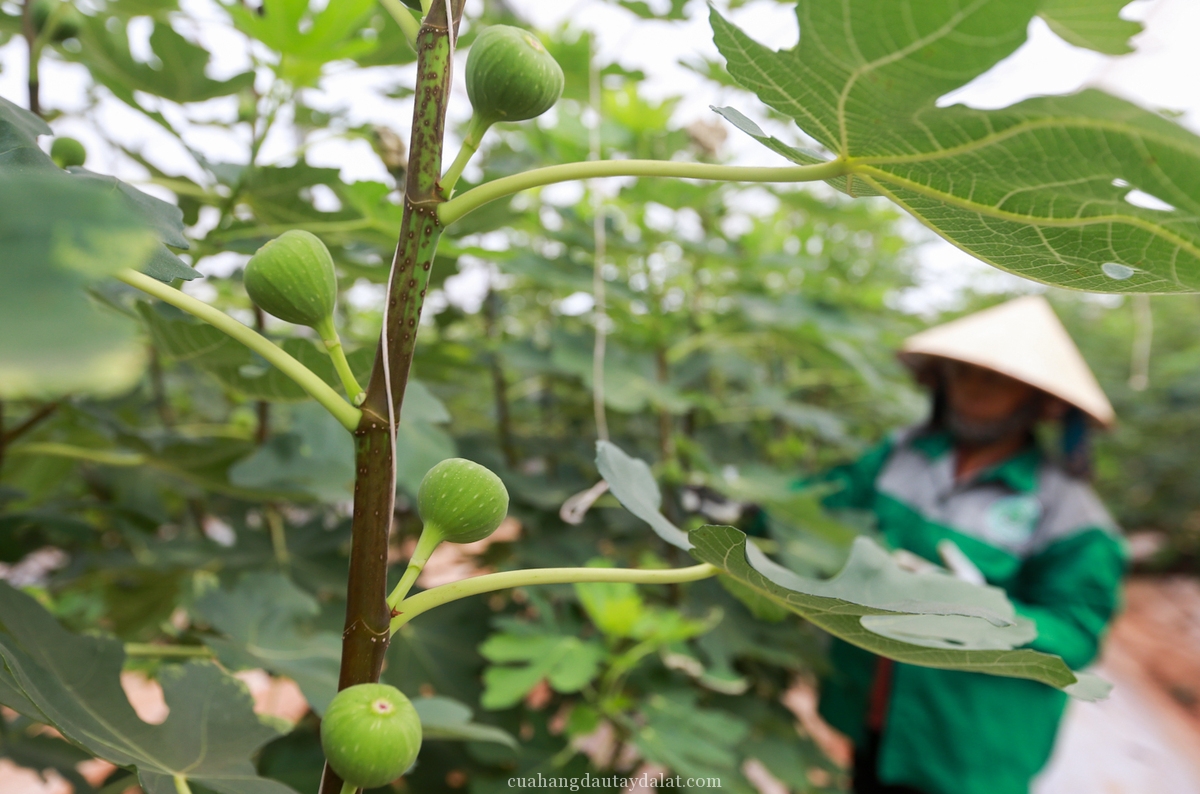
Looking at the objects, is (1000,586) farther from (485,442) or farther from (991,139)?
(991,139)

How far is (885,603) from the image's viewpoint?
1.44 ft

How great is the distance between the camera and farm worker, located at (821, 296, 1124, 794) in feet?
5.67

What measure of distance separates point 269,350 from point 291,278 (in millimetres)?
38

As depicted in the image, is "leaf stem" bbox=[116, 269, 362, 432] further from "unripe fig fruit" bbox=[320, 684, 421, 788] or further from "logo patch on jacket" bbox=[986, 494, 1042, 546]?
"logo patch on jacket" bbox=[986, 494, 1042, 546]

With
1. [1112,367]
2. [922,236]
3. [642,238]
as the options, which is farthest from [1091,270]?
[1112,367]

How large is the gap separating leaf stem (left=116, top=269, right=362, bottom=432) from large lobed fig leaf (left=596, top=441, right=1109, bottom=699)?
15cm

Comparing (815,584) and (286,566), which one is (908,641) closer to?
(815,584)

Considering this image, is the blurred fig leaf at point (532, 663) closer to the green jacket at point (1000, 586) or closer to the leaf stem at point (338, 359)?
the leaf stem at point (338, 359)

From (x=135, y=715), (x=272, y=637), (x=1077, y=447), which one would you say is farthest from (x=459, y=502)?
(x=1077, y=447)

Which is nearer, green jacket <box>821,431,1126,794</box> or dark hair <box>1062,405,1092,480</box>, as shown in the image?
green jacket <box>821,431,1126,794</box>

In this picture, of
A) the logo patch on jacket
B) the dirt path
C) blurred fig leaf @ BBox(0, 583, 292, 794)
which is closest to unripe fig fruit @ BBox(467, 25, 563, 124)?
blurred fig leaf @ BBox(0, 583, 292, 794)

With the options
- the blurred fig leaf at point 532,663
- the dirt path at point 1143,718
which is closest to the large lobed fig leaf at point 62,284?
the blurred fig leaf at point 532,663

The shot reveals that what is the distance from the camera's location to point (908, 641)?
38 centimetres

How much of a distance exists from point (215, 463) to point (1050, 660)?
0.85m
